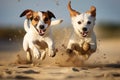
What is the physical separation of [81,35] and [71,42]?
0.34 ft

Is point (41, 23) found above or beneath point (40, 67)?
above

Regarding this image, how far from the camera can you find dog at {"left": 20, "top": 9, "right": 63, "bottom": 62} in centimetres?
436

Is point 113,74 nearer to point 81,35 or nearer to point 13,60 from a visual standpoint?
point 81,35

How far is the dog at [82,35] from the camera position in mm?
4441

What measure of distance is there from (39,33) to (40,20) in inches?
4.5

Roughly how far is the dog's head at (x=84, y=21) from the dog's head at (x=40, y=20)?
219mm

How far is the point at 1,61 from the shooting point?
15.6 feet

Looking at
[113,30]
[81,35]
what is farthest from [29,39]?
[113,30]

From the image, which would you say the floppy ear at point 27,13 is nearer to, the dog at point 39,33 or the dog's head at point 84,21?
the dog at point 39,33

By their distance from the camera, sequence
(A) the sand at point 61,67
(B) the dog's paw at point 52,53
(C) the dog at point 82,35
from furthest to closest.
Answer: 1. (C) the dog at point 82,35
2. (B) the dog's paw at point 52,53
3. (A) the sand at point 61,67

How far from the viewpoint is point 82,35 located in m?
4.48

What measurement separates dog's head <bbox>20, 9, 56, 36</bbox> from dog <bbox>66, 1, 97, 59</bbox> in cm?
23

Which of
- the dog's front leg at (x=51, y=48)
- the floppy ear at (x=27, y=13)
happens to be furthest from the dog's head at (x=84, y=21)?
the floppy ear at (x=27, y=13)

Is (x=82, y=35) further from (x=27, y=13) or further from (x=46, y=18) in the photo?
(x=27, y=13)
